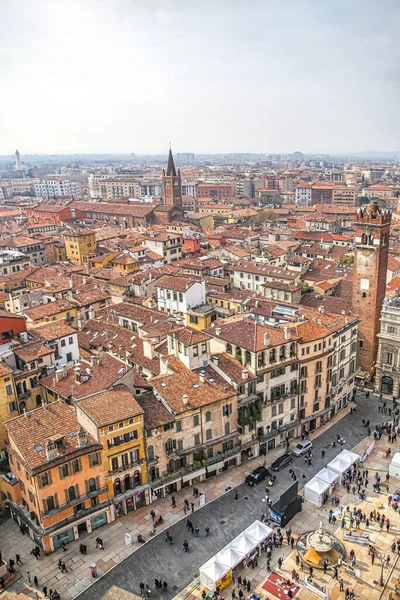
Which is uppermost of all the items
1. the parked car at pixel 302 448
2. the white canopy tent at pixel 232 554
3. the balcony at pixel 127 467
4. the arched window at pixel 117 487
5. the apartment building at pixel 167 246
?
the apartment building at pixel 167 246

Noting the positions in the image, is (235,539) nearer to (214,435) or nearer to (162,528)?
(162,528)

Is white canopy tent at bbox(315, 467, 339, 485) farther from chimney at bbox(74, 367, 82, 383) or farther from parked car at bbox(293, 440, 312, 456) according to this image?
chimney at bbox(74, 367, 82, 383)

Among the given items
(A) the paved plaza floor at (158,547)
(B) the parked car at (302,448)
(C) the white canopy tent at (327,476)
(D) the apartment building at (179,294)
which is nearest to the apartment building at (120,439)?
(A) the paved plaza floor at (158,547)

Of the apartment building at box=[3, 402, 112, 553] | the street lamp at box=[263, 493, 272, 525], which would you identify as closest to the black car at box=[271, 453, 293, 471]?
the street lamp at box=[263, 493, 272, 525]

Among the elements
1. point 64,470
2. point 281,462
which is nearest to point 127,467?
point 64,470

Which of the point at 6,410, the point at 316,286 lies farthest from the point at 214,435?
the point at 316,286

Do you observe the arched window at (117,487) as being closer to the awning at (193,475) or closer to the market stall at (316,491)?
the awning at (193,475)
